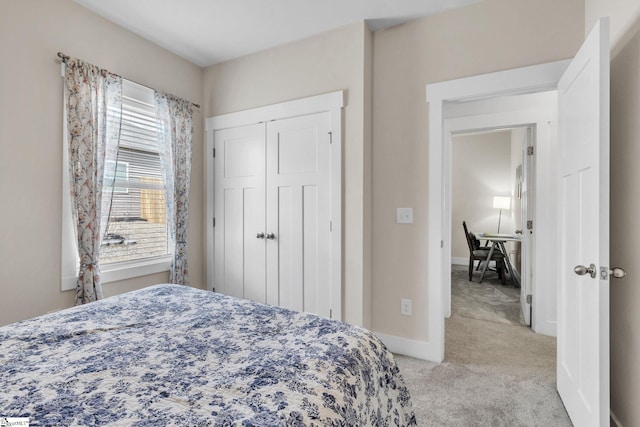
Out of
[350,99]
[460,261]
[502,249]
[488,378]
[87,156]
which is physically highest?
[350,99]

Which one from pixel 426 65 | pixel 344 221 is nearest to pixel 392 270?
pixel 344 221

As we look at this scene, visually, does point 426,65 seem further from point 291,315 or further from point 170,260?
point 170,260

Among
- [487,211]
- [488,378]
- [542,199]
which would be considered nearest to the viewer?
[488,378]

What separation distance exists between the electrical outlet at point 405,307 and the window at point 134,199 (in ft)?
7.13

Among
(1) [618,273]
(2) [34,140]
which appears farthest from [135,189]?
(1) [618,273]

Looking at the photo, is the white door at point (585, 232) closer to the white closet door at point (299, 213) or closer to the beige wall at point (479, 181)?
the white closet door at point (299, 213)

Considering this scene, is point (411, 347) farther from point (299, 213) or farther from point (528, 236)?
point (528, 236)

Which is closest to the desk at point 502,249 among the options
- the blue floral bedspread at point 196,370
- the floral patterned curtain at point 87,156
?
the blue floral bedspread at point 196,370

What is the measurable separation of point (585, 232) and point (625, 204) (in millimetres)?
229

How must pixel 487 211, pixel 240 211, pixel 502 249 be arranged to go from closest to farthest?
pixel 240 211 < pixel 502 249 < pixel 487 211

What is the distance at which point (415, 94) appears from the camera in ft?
8.44

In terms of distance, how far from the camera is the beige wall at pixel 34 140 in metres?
1.99

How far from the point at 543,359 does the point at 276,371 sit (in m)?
2.50

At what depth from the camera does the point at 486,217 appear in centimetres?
664
